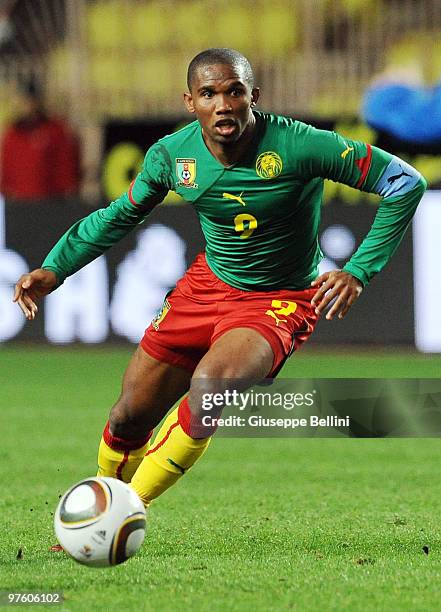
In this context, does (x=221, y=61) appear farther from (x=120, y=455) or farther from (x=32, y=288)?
(x=120, y=455)

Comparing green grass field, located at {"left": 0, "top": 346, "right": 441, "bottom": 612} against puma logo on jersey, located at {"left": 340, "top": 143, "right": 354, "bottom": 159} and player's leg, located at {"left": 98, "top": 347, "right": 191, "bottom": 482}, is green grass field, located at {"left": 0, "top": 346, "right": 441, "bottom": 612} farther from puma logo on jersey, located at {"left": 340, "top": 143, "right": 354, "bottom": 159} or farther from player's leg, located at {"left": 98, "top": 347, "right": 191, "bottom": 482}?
puma logo on jersey, located at {"left": 340, "top": 143, "right": 354, "bottom": 159}

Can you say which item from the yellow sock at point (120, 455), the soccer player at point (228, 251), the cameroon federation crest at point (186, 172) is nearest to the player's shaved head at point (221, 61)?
the soccer player at point (228, 251)

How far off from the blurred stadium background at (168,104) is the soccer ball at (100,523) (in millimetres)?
7346

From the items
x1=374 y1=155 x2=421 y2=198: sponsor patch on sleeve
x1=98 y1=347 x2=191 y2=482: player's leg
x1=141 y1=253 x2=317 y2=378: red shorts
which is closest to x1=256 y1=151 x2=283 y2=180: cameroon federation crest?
x1=374 y1=155 x2=421 y2=198: sponsor patch on sleeve

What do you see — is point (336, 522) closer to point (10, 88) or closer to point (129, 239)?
point (129, 239)

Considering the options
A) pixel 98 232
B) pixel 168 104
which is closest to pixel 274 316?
pixel 98 232

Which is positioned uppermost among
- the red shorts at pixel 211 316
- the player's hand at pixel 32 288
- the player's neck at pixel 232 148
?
the player's neck at pixel 232 148

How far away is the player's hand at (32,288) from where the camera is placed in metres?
5.07

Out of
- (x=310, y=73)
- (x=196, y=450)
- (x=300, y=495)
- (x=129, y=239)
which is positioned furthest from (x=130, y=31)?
(x=196, y=450)

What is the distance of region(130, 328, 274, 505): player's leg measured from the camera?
4.62m

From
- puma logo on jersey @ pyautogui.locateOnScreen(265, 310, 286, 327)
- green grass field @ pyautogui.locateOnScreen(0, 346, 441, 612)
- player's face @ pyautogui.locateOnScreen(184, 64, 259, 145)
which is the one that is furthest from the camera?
puma logo on jersey @ pyautogui.locateOnScreen(265, 310, 286, 327)

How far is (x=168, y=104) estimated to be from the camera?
14188 mm

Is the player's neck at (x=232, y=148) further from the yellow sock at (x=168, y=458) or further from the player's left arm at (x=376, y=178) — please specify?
the yellow sock at (x=168, y=458)

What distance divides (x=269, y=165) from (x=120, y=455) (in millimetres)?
1362
